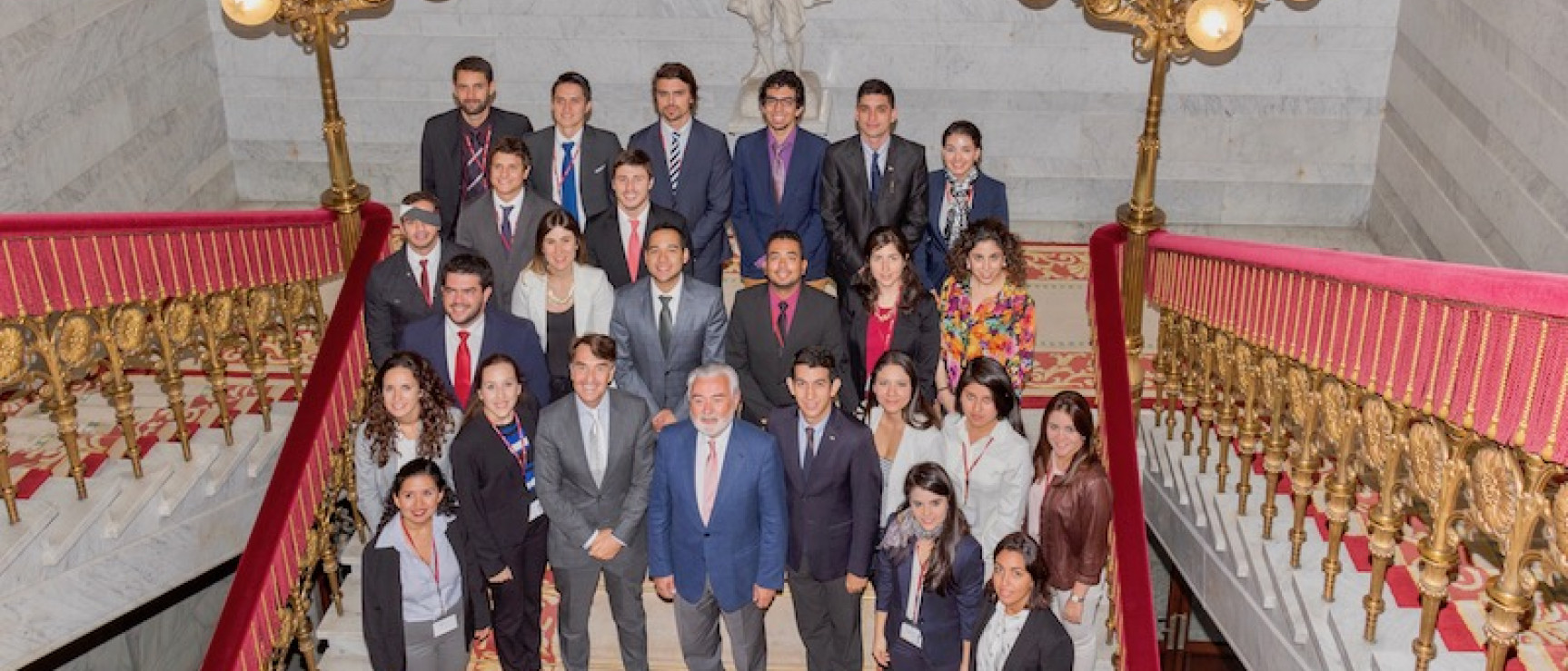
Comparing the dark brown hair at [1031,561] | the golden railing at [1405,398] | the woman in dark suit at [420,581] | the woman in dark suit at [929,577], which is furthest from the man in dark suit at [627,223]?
the golden railing at [1405,398]

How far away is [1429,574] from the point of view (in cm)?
493

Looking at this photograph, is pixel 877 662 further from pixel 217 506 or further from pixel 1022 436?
pixel 217 506

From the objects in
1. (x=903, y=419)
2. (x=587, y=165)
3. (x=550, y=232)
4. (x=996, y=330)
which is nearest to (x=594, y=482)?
(x=550, y=232)

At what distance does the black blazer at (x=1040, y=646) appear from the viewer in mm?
6035

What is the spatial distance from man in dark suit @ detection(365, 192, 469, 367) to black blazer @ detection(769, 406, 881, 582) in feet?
6.07

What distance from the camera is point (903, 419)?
6645mm

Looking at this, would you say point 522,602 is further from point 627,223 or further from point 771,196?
point 771,196

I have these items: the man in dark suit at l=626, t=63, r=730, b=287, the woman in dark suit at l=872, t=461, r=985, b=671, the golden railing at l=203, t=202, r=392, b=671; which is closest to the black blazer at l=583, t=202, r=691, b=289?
the man in dark suit at l=626, t=63, r=730, b=287

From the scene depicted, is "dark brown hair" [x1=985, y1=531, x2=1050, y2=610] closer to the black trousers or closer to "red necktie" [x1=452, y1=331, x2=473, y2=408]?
the black trousers

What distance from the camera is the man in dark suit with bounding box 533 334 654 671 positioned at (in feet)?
21.2

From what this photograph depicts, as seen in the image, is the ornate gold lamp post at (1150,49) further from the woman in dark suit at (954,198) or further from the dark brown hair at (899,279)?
the dark brown hair at (899,279)

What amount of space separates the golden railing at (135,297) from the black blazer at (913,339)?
2725 millimetres

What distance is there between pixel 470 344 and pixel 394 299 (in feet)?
2.18

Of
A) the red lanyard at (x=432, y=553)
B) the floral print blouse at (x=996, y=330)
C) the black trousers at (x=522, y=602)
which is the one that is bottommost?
the black trousers at (x=522, y=602)
